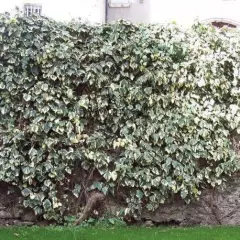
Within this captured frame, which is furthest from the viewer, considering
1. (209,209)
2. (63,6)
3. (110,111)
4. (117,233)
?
(63,6)

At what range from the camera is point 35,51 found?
23.9ft

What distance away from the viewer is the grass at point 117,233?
6574mm

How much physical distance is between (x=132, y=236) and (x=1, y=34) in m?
3.31

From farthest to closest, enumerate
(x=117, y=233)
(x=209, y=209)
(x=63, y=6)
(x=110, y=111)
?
(x=63, y=6) → (x=209, y=209) → (x=110, y=111) → (x=117, y=233)

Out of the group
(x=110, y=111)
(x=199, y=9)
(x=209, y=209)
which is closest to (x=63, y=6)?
(x=199, y=9)

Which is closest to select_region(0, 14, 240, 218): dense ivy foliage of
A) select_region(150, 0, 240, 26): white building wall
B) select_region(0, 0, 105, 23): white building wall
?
select_region(0, 0, 105, 23): white building wall

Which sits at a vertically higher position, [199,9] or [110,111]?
[199,9]

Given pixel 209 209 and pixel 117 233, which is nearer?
pixel 117 233

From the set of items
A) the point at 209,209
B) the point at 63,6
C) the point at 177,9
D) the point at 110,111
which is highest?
the point at 177,9

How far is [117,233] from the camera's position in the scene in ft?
22.4

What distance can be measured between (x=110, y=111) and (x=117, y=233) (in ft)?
5.67

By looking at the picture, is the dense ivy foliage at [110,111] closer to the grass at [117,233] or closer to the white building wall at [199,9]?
the grass at [117,233]

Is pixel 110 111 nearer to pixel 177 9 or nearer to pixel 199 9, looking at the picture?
pixel 177 9

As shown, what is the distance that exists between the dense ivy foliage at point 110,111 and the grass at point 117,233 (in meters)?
0.46
